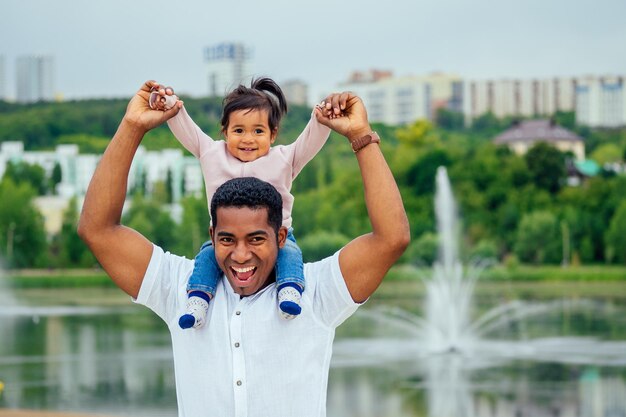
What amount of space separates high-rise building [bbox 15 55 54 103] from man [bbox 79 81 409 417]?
237 ft

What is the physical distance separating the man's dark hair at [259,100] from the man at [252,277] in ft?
1.03

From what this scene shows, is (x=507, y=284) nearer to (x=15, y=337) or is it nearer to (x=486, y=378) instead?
(x=15, y=337)

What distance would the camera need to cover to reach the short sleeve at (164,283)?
157cm

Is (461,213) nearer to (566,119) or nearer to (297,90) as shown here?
(566,119)

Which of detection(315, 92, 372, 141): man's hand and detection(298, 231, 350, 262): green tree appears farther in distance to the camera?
detection(298, 231, 350, 262): green tree

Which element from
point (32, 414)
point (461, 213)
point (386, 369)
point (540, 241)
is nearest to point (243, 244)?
point (32, 414)

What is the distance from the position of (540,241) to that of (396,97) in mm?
45330

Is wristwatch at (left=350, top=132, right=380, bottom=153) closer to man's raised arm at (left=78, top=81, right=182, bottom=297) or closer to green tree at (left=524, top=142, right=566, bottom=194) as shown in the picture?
man's raised arm at (left=78, top=81, right=182, bottom=297)

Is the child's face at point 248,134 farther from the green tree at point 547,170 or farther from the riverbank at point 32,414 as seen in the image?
the green tree at point 547,170

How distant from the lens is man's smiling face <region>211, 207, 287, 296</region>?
1.50 metres

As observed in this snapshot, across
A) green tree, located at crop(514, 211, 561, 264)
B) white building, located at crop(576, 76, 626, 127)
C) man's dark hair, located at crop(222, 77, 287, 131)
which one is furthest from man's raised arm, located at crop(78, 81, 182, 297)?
white building, located at crop(576, 76, 626, 127)

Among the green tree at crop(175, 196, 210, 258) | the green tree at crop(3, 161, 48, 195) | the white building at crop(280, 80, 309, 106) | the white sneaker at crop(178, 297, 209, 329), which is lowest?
the white sneaker at crop(178, 297, 209, 329)

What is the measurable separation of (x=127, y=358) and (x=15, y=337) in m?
3.51

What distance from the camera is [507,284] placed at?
2736 centimetres
